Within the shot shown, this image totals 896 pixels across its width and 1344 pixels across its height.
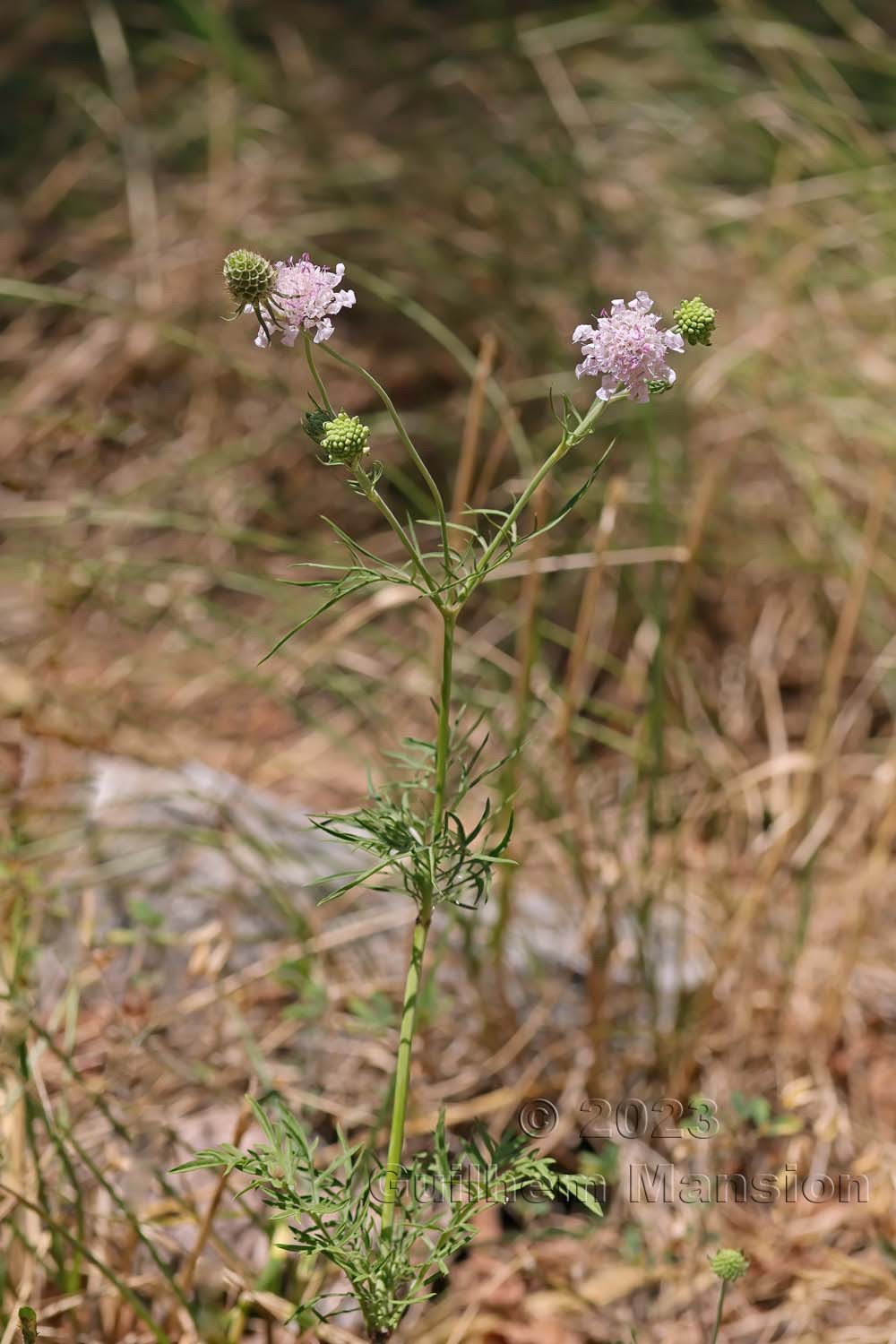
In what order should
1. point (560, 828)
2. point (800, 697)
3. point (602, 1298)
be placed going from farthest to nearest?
1. point (800, 697)
2. point (560, 828)
3. point (602, 1298)

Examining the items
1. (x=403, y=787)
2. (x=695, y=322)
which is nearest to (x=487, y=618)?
(x=403, y=787)

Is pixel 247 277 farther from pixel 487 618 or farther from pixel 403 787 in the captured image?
pixel 487 618

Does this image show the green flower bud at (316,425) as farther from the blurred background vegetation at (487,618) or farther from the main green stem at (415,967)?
the blurred background vegetation at (487,618)

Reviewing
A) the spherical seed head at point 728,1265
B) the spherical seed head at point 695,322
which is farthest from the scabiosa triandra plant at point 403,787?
the spherical seed head at point 728,1265

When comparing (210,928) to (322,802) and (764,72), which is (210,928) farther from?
(764,72)

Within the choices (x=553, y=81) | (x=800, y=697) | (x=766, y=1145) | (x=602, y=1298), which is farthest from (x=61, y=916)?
(x=553, y=81)

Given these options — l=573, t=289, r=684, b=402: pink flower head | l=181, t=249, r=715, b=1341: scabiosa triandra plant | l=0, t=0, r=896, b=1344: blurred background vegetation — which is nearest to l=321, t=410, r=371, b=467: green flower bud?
l=181, t=249, r=715, b=1341: scabiosa triandra plant

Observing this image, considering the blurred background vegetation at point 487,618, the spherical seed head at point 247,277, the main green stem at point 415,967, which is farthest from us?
the blurred background vegetation at point 487,618
